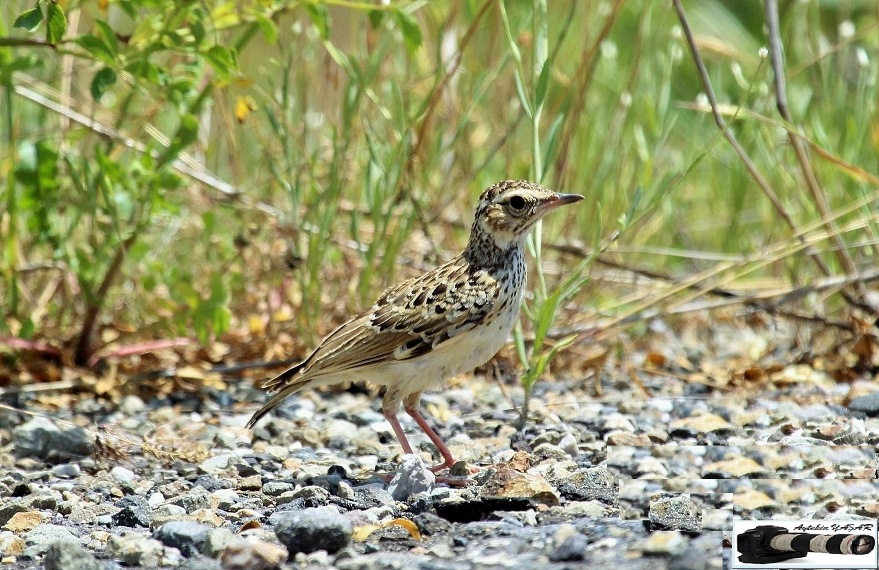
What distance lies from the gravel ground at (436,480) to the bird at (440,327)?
360mm

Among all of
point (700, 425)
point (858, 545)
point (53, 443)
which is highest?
point (53, 443)

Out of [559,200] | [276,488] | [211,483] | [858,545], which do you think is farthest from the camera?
[559,200]

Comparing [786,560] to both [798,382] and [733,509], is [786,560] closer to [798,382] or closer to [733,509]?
[733,509]

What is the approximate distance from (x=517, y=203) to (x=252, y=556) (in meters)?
2.17

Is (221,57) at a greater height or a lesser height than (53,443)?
greater

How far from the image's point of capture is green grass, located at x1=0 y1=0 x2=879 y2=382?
17.9 feet

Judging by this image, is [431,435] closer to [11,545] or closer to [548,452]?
[548,452]

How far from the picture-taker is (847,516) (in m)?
3.66

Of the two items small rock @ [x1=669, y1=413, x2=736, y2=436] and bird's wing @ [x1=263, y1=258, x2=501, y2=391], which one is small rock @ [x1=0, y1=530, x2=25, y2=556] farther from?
small rock @ [x1=669, y1=413, x2=736, y2=436]

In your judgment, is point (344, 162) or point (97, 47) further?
point (344, 162)

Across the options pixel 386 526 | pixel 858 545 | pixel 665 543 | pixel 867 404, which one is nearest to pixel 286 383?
pixel 386 526

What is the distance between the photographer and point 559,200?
5047 millimetres

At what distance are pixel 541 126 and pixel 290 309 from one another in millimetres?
2116

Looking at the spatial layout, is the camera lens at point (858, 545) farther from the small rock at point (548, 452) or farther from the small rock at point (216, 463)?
the small rock at point (216, 463)
